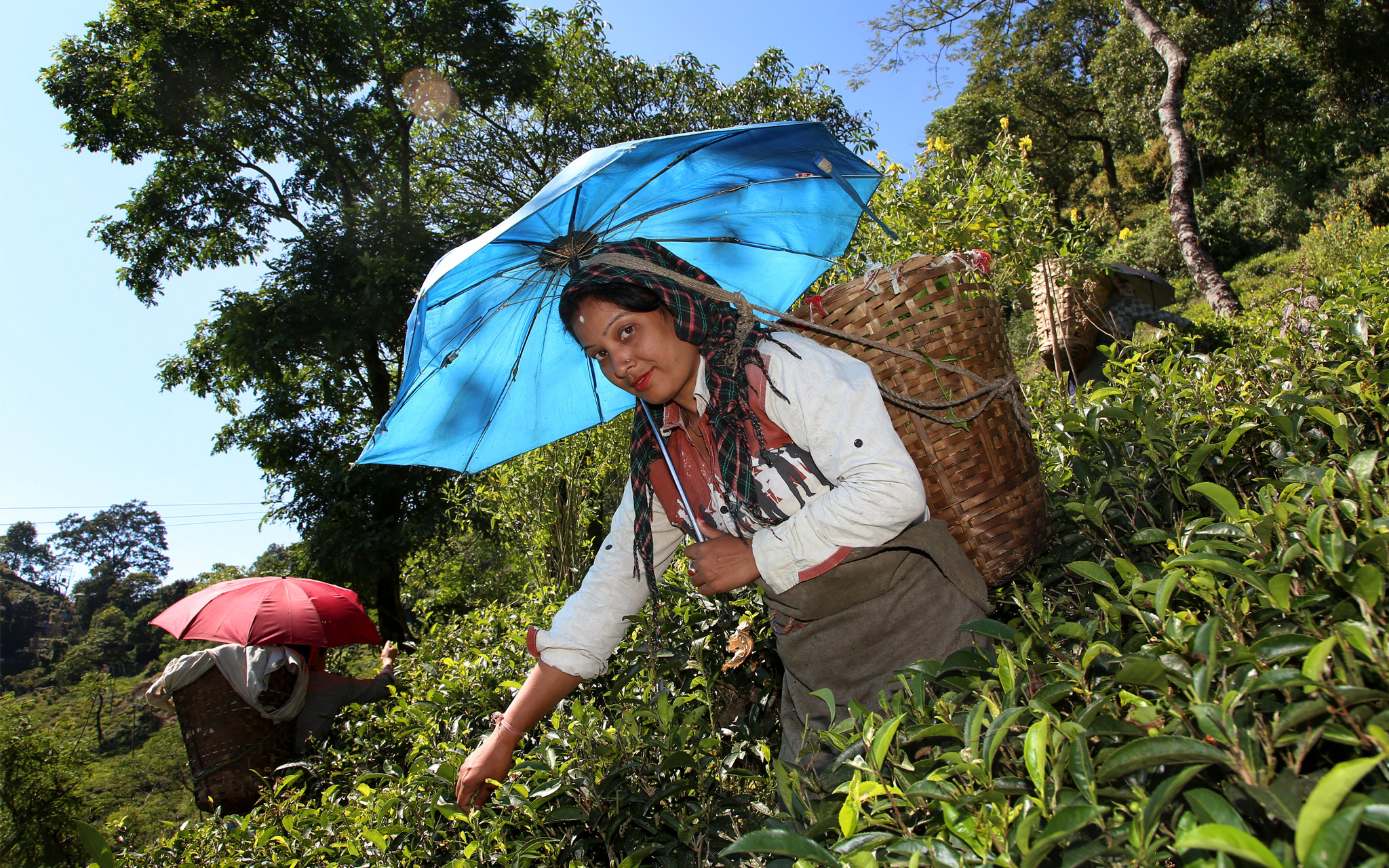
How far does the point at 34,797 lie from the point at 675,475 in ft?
40.2

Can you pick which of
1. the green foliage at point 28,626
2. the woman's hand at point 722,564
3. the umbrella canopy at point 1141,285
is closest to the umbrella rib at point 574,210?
the woman's hand at point 722,564

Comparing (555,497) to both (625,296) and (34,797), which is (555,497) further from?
(34,797)

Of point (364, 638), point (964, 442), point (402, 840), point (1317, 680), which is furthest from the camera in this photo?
point (364, 638)

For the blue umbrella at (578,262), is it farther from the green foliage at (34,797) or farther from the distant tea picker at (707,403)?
the green foliage at (34,797)

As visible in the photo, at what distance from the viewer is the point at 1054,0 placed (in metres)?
20.1

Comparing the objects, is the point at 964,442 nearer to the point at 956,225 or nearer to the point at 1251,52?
the point at 956,225

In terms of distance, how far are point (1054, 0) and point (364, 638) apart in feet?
75.6

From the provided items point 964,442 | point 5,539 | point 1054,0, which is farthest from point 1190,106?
point 5,539

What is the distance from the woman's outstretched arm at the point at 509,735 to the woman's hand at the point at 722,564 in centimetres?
56

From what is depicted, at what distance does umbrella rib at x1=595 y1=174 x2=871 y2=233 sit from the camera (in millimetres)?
2008

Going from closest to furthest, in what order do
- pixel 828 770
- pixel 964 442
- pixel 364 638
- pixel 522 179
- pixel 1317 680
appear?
pixel 1317 680
pixel 828 770
pixel 964 442
pixel 364 638
pixel 522 179

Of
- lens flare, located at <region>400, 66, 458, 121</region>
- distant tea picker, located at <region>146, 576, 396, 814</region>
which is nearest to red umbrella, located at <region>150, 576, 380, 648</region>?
distant tea picker, located at <region>146, 576, 396, 814</region>

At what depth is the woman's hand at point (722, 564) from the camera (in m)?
1.60

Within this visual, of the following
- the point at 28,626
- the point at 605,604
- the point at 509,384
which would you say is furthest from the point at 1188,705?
the point at 28,626
